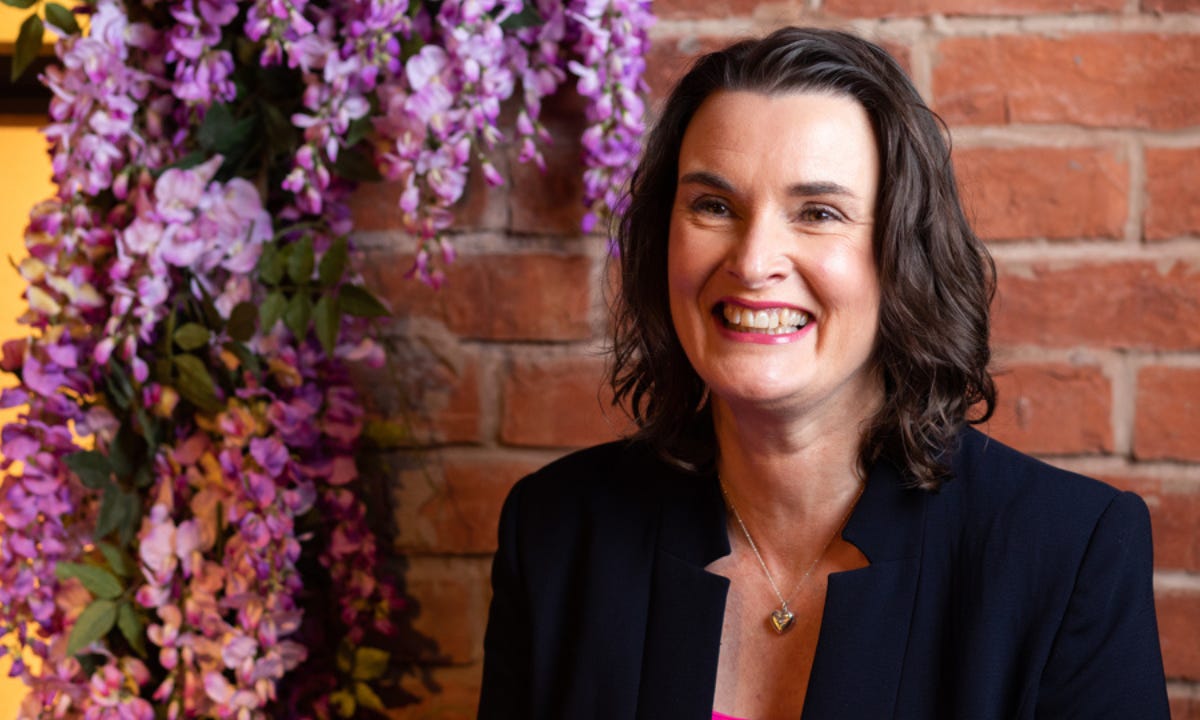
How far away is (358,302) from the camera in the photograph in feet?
3.78

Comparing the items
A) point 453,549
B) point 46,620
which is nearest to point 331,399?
point 453,549

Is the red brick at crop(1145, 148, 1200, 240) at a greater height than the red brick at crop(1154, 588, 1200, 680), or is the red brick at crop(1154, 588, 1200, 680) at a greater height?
the red brick at crop(1145, 148, 1200, 240)

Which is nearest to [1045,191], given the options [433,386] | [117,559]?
[433,386]

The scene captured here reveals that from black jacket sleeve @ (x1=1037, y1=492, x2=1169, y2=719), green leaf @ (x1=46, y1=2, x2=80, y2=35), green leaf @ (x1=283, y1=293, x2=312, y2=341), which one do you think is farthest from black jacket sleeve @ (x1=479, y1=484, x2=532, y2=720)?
green leaf @ (x1=46, y1=2, x2=80, y2=35)

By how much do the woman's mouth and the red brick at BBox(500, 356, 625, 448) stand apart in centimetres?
34

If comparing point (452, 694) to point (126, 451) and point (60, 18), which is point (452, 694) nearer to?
point (126, 451)

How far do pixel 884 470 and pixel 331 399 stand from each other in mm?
562

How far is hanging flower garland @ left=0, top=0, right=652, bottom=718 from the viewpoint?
1.13 m

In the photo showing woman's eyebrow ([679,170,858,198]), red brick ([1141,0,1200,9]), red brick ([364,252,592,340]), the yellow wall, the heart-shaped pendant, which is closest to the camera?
woman's eyebrow ([679,170,858,198])

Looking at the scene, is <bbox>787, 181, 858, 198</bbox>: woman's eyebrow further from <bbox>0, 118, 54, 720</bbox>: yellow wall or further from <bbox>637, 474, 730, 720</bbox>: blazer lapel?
<bbox>0, 118, 54, 720</bbox>: yellow wall

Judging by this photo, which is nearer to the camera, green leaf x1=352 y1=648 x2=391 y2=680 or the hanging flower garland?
the hanging flower garland

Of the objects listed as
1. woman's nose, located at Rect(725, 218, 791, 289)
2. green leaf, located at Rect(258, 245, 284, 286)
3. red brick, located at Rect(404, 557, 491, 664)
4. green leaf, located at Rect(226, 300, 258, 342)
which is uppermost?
woman's nose, located at Rect(725, 218, 791, 289)

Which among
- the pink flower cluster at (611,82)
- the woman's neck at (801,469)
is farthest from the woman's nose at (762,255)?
the pink flower cluster at (611,82)

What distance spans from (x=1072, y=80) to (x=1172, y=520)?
1.54ft
